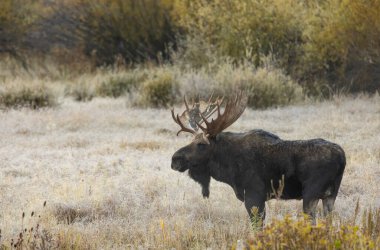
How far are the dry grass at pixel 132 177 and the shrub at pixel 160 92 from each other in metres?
1.54

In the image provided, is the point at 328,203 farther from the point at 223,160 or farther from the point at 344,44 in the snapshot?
the point at 344,44

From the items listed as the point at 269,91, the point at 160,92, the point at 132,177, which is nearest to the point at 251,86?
the point at 269,91

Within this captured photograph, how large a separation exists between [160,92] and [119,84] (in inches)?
150

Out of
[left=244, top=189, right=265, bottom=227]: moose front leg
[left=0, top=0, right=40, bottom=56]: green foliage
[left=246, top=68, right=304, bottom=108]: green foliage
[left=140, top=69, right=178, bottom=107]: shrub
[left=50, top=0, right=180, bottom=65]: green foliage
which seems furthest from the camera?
[left=0, top=0, right=40, bottom=56]: green foliage

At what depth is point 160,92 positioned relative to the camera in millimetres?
17719

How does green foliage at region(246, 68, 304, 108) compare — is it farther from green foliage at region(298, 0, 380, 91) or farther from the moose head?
the moose head

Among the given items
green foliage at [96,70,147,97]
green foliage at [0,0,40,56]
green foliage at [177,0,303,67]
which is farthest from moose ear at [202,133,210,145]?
green foliage at [0,0,40,56]

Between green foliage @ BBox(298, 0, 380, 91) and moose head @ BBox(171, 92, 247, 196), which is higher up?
moose head @ BBox(171, 92, 247, 196)

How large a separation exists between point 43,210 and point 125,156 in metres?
3.69

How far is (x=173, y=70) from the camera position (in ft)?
65.4

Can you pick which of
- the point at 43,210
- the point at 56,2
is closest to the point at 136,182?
the point at 43,210

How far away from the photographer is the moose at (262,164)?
566 centimetres

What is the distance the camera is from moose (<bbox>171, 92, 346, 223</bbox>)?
5.66 meters

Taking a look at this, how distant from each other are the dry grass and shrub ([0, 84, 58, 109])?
1445 mm
